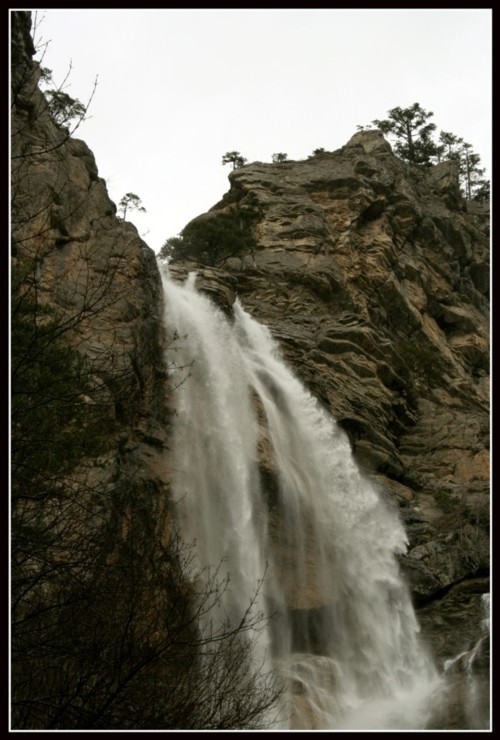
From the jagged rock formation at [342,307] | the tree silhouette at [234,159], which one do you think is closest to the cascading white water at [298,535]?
the jagged rock formation at [342,307]

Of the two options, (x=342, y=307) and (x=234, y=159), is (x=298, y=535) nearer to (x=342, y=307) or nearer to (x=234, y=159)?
(x=342, y=307)

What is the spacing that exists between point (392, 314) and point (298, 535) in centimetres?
1927

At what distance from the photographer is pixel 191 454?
60.7 feet

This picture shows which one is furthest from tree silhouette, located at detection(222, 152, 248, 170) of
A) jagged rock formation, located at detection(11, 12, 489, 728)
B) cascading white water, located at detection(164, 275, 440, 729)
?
cascading white water, located at detection(164, 275, 440, 729)

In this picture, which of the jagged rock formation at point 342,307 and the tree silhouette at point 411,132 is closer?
the jagged rock formation at point 342,307

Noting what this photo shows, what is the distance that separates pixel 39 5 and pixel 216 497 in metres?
12.9

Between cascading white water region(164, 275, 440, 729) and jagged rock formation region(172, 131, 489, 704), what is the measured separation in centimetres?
94

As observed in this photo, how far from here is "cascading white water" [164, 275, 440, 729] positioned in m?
16.3

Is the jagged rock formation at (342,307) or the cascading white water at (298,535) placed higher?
the jagged rock formation at (342,307)

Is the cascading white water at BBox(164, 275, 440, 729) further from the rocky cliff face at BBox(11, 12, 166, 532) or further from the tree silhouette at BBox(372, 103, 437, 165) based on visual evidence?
the tree silhouette at BBox(372, 103, 437, 165)

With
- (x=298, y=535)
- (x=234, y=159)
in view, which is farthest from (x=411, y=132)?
(x=298, y=535)

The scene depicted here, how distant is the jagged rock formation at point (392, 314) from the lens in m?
23.5

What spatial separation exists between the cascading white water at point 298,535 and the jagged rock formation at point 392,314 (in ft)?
3.09

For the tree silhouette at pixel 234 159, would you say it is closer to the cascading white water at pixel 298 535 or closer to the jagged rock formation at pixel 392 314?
the jagged rock formation at pixel 392 314
